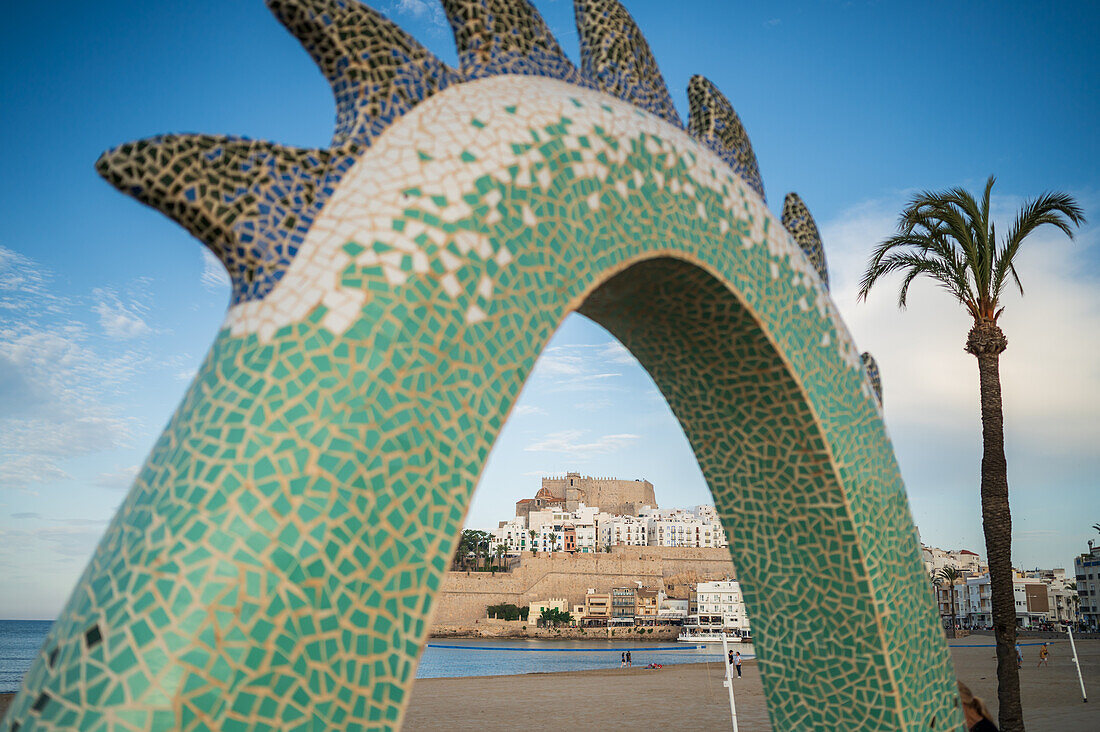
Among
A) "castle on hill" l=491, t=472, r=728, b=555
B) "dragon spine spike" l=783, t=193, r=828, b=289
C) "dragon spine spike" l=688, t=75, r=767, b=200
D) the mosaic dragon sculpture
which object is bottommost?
the mosaic dragon sculpture

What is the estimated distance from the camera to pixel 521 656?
72125 millimetres

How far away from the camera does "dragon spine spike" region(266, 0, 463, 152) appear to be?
3164 millimetres

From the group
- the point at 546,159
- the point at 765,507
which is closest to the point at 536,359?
the point at 546,159

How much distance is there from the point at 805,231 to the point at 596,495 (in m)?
137

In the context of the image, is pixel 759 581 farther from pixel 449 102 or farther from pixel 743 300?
pixel 449 102

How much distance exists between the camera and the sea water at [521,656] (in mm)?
56188

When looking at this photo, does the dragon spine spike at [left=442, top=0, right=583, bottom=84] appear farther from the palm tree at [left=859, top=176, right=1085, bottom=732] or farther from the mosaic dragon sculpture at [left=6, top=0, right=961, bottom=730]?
the palm tree at [left=859, top=176, right=1085, bottom=732]

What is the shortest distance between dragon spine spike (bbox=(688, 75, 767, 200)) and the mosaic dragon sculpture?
441 mm

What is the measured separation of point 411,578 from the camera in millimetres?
2674

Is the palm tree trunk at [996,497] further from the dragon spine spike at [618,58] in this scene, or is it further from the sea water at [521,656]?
the sea water at [521,656]

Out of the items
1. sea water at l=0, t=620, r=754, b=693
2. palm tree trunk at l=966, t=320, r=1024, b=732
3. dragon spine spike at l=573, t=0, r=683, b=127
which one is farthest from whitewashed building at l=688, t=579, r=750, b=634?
dragon spine spike at l=573, t=0, r=683, b=127

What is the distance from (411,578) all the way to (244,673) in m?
0.58

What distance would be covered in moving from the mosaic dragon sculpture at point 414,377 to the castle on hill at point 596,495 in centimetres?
13515

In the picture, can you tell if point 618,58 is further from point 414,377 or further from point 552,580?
point 552,580
